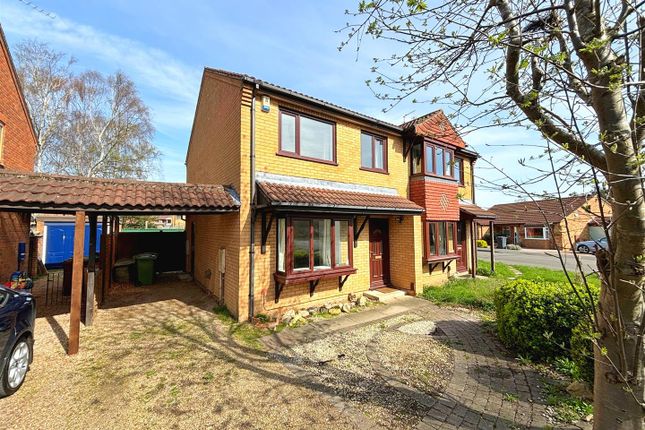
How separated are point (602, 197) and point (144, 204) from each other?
22.8 ft

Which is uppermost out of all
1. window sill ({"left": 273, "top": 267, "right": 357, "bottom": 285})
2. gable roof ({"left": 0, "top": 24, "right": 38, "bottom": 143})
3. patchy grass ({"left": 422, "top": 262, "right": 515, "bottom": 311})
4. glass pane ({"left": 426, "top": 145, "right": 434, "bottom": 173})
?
gable roof ({"left": 0, "top": 24, "right": 38, "bottom": 143})

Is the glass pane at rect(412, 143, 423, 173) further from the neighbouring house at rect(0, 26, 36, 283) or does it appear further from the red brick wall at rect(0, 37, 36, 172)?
the red brick wall at rect(0, 37, 36, 172)

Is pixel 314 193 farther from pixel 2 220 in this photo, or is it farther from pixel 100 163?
pixel 100 163

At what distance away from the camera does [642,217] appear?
238cm

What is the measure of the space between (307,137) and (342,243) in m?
3.31

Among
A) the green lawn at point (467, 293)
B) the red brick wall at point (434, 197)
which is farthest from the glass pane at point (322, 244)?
the red brick wall at point (434, 197)

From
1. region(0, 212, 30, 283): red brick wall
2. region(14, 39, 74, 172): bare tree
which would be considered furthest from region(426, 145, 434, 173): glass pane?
region(14, 39, 74, 172): bare tree

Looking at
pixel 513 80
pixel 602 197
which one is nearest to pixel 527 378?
pixel 602 197

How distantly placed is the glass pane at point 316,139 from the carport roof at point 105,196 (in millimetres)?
2484

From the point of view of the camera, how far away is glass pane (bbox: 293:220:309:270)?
298 inches

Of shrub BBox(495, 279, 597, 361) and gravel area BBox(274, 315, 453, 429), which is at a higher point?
shrub BBox(495, 279, 597, 361)

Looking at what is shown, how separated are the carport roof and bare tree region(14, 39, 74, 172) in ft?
53.4

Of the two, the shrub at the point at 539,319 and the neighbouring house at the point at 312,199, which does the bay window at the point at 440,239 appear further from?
the shrub at the point at 539,319

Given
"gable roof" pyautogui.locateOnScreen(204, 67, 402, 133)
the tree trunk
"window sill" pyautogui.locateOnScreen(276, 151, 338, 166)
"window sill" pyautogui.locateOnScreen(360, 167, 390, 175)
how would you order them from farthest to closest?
"window sill" pyautogui.locateOnScreen(360, 167, 390, 175) → "window sill" pyautogui.locateOnScreen(276, 151, 338, 166) → "gable roof" pyautogui.locateOnScreen(204, 67, 402, 133) → the tree trunk
